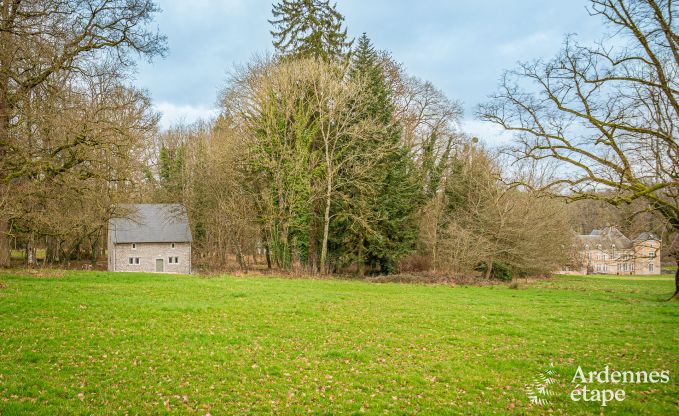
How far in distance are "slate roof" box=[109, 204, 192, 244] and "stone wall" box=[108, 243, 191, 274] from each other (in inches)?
20.8

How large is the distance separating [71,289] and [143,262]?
23401 mm

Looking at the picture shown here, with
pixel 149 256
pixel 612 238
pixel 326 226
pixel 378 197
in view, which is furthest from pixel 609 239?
pixel 149 256

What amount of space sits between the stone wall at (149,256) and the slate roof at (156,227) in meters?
0.53

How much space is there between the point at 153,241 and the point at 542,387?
115 feet

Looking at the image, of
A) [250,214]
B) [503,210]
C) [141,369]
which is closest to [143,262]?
[250,214]

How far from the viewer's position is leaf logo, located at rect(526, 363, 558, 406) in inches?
288

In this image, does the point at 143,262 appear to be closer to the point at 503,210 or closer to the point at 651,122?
the point at 503,210

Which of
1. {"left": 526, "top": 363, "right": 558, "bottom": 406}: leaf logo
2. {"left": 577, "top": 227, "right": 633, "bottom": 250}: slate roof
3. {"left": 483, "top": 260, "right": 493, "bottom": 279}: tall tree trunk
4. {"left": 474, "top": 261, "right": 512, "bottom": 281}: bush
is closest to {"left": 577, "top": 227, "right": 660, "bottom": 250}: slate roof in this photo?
{"left": 577, "top": 227, "right": 633, "bottom": 250}: slate roof

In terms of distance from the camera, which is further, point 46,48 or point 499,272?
point 499,272

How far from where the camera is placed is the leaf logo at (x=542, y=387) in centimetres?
730

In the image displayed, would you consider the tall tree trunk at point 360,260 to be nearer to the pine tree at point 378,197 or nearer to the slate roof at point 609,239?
the pine tree at point 378,197

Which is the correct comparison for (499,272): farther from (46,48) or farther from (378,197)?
(46,48)

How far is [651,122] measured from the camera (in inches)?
582

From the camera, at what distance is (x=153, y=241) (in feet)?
122
